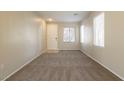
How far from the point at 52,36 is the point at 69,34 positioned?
4.58 ft

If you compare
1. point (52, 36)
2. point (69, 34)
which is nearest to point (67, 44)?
point (69, 34)

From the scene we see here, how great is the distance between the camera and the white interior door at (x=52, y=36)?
1240 centimetres

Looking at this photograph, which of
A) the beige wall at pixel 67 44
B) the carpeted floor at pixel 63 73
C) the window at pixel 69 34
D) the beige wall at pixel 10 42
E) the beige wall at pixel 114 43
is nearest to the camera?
the beige wall at pixel 10 42

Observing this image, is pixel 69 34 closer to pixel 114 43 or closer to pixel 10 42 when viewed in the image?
pixel 114 43

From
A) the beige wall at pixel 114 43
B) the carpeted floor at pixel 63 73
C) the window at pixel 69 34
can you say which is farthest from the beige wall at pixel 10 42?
the window at pixel 69 34

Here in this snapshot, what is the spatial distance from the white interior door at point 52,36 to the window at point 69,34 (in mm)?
734

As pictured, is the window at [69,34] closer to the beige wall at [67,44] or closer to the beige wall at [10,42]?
the beige wall at [67,44]

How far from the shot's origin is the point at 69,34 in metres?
12.5

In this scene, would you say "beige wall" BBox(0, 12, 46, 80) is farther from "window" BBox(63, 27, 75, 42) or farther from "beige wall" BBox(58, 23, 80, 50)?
"window" BBox(63, 27, 75, 42)

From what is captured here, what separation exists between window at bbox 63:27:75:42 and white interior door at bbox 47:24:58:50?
2.41 feet

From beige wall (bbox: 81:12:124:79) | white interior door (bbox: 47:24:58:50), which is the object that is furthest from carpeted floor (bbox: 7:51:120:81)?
white interior door (bbox: 47:24:58:50)
